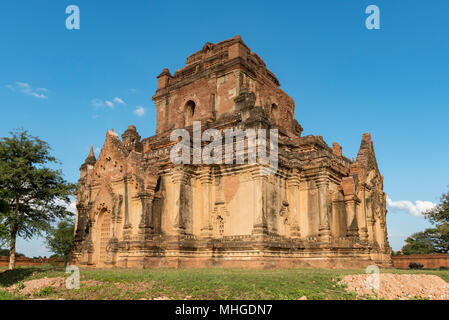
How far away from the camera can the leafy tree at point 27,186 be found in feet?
72.0

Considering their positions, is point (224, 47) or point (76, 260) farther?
point (224, 47)

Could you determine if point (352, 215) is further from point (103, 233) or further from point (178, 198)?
point (103, 233)

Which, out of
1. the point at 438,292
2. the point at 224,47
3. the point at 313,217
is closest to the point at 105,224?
the point at 313,217

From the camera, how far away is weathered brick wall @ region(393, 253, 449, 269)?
118 feet

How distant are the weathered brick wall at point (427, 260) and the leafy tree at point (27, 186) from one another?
29507 millimetres

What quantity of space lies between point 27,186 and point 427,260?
1340 inches

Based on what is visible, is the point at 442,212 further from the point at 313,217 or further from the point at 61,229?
the point at 61,229

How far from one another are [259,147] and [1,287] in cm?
1306

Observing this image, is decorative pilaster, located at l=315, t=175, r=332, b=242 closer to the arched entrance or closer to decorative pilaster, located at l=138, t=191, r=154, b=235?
decorative pilaster, located at l=138, t=191, r=154, b=235

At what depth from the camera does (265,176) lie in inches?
789

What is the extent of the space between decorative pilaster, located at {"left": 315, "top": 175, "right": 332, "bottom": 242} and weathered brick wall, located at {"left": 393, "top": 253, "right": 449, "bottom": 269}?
59.2 feet

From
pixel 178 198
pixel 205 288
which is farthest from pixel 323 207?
pixel 205 288

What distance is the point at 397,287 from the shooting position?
42.7 feet

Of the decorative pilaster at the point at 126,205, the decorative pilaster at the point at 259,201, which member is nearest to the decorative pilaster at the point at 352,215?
the decorative pilaster at the point at 259,201
